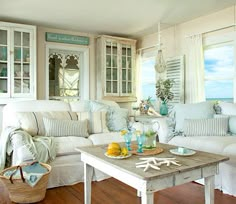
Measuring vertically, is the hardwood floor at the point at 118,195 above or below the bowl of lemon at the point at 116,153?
below

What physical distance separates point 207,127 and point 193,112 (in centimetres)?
32

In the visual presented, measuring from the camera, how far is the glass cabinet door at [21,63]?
430 cm

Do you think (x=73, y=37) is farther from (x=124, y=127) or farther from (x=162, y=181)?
(x=162, y=181)

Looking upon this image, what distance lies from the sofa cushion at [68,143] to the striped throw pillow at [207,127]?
131 centimetres

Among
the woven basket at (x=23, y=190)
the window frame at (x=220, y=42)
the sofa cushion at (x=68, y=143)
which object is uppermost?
the window frame at (x=220, y=42)

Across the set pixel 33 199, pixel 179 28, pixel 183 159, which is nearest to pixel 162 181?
pixel 183 159

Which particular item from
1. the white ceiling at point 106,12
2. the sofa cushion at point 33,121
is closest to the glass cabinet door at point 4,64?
the white ceiling at point 106,12

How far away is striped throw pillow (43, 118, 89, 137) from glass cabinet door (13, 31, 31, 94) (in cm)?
147

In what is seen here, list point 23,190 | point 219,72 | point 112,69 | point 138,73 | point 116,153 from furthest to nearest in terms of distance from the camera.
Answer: point 138,73
point 112,69
point 219,72
point 23,190
point 116,153

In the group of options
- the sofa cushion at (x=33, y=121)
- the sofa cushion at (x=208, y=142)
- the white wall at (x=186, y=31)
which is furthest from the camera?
the white wall at (x=186, y=31)

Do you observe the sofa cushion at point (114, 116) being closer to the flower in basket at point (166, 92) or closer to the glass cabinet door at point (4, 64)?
the flower in basket at point (166, 92)

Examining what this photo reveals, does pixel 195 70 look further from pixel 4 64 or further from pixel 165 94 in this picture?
pixel 4 64

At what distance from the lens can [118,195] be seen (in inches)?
101

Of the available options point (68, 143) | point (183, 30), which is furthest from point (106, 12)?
point (68, 143)
